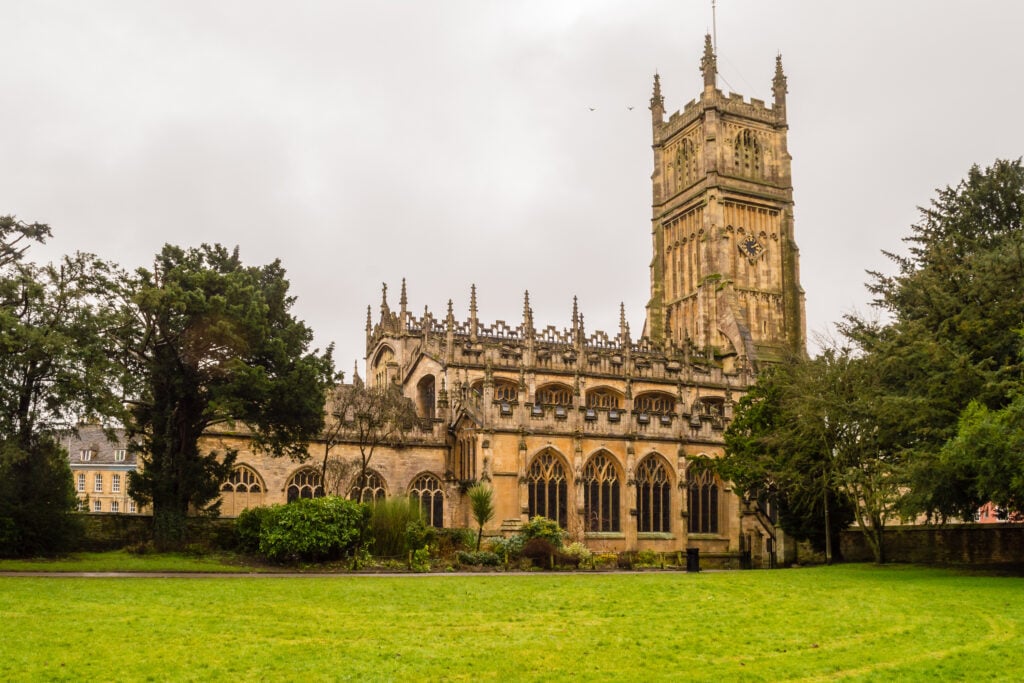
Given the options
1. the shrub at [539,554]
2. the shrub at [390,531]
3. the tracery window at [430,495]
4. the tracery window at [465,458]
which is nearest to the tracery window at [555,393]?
the tracery window at [465,458]

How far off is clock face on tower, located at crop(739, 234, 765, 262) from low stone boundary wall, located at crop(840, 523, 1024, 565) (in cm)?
3051

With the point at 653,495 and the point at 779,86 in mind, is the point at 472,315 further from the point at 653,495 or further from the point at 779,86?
the point at 779,86

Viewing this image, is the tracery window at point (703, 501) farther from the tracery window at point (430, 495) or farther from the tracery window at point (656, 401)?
the tracery window at point (656, 401)

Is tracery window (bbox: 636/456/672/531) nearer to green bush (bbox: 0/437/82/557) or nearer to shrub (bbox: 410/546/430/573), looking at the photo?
shrub (bbox: 410/546/430/573)

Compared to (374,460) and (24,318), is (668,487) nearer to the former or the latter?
(374,460)

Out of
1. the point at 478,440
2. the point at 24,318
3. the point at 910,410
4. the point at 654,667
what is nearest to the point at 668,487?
the point at 478,440

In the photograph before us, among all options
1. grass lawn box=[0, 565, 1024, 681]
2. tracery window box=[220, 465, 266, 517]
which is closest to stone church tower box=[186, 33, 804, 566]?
tracery window box=[220, 465, 266, 517]

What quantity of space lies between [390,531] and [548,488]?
8.54 meters

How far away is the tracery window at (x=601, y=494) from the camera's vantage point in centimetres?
3650

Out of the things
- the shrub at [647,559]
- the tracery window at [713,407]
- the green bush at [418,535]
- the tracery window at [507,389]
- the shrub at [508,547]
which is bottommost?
the shrub at [647,559]

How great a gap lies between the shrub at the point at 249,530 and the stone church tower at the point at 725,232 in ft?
107

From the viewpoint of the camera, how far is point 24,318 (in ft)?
78.7

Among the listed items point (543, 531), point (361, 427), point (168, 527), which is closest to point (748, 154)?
point (361, 427)

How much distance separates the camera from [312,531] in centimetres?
2669
